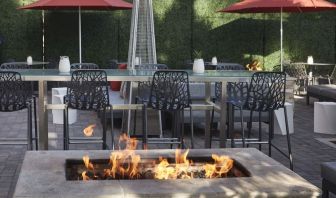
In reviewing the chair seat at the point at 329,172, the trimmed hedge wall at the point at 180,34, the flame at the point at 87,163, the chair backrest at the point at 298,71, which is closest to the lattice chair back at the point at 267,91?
the chair seat at the point at 329,172

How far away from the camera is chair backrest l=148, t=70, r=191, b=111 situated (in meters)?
6.66

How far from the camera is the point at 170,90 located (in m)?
6.68

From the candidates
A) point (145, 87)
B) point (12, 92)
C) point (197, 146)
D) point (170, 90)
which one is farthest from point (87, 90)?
point (197, 146)

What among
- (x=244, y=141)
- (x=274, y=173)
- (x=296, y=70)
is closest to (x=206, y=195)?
(x=274, y=173)

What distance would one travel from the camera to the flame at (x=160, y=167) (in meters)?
4.11

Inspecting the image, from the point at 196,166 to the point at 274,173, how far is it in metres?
0.62

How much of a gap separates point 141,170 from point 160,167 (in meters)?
0.20

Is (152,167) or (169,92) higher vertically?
(169,92)

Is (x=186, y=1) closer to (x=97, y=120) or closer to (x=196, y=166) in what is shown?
(x=97, y=120)

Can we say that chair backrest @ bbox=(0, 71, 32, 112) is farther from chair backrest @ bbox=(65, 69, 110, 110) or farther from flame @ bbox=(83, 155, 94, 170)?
flame @ bbox=(83, 155, 94, 170)

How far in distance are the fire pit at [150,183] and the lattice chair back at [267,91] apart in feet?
7.08

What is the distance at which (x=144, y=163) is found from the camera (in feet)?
14.4

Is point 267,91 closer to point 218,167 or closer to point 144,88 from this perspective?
point 144,88

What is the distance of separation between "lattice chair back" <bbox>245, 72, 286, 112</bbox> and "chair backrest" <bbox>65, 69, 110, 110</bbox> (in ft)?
5.20
